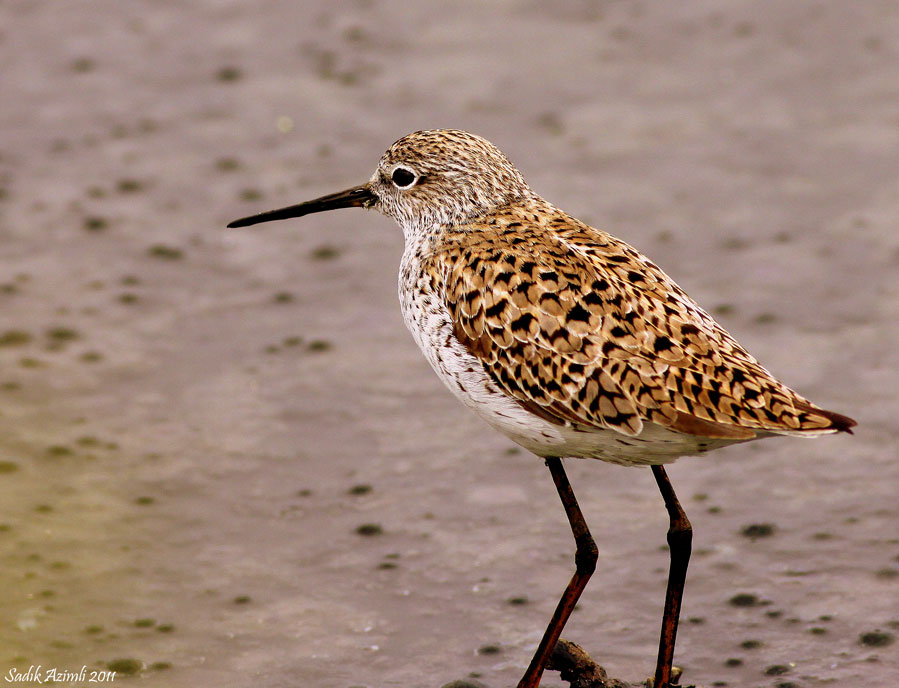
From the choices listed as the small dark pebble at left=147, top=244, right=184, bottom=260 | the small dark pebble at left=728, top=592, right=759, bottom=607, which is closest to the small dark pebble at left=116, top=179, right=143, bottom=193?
the small dark pebble at left=147, top=244, right=184, bottom=260

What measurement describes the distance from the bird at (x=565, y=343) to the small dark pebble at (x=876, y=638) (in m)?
1.11

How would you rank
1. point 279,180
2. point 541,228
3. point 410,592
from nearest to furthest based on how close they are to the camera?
point 541,228
point 410,592
point 279,180

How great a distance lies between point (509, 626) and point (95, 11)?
Result: 834 cm

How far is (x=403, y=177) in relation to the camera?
24.7 ft

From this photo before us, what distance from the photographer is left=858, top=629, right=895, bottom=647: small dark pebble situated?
24.5 ft

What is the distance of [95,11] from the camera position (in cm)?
1377

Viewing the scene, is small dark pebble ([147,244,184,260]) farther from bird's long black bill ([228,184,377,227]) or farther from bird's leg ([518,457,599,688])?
bird's leg ([518,457,599,688])

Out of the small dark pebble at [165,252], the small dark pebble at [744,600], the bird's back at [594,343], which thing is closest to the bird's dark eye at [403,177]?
the bird's back at [594,343]

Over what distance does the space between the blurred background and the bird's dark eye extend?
2.20 metres

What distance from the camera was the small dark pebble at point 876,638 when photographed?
748cm

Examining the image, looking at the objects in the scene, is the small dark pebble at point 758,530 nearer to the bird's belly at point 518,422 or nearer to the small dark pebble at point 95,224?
the bird's belly at point 518,422

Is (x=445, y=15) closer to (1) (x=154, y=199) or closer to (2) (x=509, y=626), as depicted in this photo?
(1) (x=154, y=199)

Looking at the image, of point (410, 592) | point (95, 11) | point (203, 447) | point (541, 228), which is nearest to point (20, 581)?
point (203, 447)

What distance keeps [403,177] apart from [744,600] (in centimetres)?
291
